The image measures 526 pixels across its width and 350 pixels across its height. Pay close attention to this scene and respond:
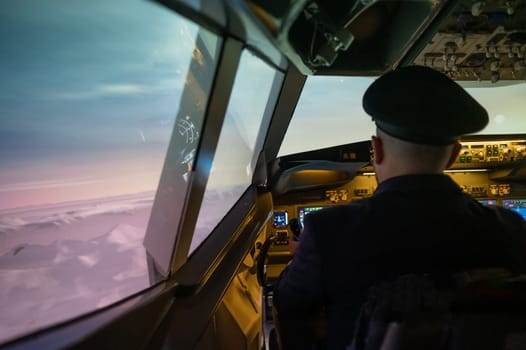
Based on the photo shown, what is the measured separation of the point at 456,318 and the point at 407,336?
121 mm

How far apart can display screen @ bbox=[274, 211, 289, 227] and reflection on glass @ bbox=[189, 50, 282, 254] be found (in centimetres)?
104

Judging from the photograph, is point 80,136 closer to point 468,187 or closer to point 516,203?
point 468,187

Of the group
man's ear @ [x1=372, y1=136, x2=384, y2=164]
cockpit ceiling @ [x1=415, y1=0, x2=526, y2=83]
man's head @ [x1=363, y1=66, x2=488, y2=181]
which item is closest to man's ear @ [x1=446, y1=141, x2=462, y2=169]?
man's head @ [x1=363, y1=66, x2=488, y2=181]

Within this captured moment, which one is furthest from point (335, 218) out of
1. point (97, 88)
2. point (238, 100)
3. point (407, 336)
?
point (238, 100)

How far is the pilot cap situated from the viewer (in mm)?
1002

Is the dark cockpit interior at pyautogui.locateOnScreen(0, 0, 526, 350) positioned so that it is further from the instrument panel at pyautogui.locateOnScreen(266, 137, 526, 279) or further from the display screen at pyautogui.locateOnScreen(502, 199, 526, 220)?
the display screen at pyautogui.locateOnScreen(502, 199, 526, 220)

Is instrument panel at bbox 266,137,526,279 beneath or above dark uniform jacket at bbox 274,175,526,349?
beneath

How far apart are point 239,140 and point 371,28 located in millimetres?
1816

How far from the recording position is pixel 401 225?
37.2 inches

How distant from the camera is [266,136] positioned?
12.5ft

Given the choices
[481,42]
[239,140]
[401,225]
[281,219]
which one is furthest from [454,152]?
[281,219]

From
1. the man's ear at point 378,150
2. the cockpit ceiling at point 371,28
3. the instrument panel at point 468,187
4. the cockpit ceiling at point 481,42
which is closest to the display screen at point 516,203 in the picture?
the instrument panel at point 468,187

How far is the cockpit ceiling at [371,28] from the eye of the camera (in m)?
0.92

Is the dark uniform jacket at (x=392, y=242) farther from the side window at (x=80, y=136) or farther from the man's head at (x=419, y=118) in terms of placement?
the side window at (x=80, y=136)
